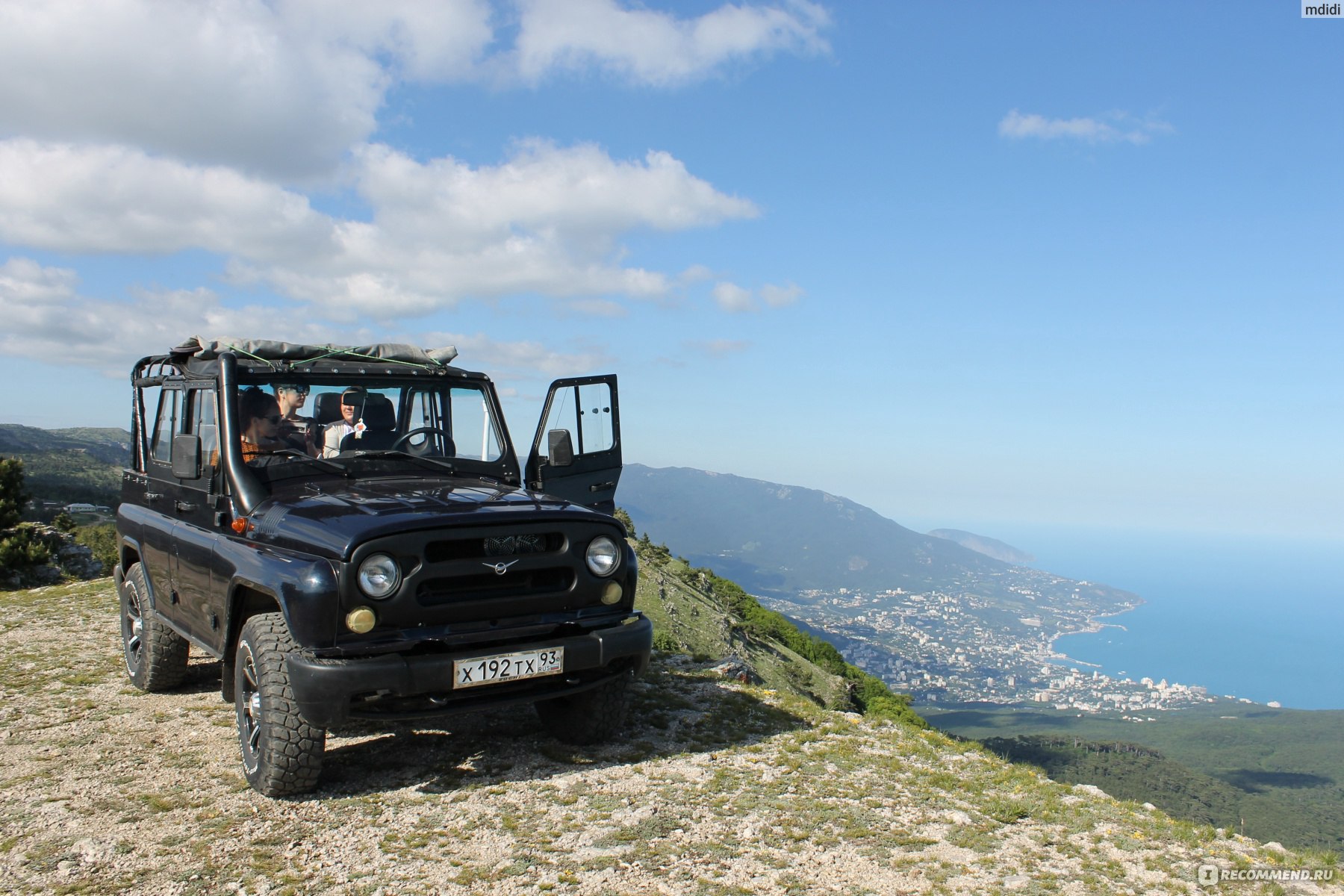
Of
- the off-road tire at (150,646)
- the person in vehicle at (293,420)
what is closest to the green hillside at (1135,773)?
the off-road tire at (150,646)

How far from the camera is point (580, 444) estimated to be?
22.5 feet

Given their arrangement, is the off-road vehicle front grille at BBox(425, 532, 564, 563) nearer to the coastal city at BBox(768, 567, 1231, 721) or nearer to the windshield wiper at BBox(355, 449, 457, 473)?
the windshield wiper at BBox(355, 449, 457, 473)

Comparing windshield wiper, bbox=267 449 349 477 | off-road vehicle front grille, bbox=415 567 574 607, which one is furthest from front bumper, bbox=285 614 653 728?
windshield wiper, bbox=267 449 349 477

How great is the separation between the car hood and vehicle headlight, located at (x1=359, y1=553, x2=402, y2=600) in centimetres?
12

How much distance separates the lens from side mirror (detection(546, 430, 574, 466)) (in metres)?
6.63

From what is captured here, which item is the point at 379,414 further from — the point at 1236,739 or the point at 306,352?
the point at 1236,739

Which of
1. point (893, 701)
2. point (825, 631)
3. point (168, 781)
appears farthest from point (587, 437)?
point (825, 631)

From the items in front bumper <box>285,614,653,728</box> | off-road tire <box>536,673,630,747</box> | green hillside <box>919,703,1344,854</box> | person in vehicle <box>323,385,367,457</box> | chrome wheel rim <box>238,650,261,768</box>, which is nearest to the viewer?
front bumper <box>285,614,653,728</box>

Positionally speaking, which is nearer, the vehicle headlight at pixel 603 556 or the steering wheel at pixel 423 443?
the vehicle headlight at pixel 603 556

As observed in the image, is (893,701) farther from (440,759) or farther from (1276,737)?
(1276,737)

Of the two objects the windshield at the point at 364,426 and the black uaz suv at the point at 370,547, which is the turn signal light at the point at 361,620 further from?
the windshield at the point at 364,426

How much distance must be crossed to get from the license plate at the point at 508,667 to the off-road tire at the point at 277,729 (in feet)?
2.59

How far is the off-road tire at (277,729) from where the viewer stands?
464 centimetres

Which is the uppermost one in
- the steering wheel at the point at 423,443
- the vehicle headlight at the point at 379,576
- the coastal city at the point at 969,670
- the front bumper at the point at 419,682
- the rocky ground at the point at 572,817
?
the steering wheel at the point at 423,443
